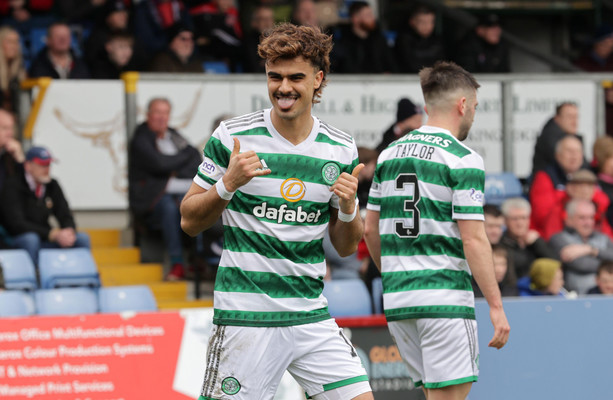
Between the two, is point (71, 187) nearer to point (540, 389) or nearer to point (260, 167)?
point (540, 389)

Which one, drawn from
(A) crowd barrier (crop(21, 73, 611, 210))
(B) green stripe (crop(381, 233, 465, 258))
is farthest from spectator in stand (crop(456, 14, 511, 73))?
(B) green stripe (crop(381, 233, 465, 258))

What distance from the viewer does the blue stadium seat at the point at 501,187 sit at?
10.7 meters

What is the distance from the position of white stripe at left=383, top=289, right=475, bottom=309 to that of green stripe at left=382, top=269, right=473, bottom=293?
21mm

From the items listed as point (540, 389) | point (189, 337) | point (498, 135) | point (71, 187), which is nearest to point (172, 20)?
point (71, 187)

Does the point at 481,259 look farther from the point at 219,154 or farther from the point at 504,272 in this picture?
the point at 504,272

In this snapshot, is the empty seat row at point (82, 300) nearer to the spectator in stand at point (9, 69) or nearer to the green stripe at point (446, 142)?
the spectator in stand at point (9, 69)

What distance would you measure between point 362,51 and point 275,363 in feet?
25.4

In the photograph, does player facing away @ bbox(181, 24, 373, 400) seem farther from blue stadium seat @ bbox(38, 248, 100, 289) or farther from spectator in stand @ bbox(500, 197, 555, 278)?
spectator in stand @ bbox(500, 197, 555, 278)

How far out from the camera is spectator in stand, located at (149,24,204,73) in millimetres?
10906

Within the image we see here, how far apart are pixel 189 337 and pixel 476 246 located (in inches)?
97.8

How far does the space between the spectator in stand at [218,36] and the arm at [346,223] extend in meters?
7.39

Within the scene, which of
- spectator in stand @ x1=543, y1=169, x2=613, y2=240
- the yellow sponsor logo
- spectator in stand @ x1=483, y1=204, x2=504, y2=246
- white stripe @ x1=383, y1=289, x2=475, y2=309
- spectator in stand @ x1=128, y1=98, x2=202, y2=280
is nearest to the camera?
the yellow sponsor logo

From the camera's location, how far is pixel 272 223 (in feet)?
14.6

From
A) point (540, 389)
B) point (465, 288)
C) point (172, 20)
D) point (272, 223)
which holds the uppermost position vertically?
point (172, 20)
